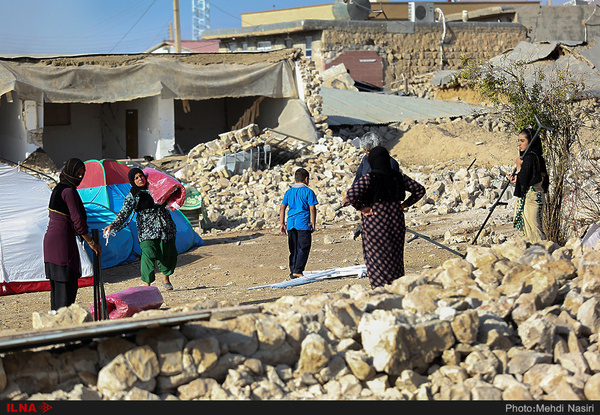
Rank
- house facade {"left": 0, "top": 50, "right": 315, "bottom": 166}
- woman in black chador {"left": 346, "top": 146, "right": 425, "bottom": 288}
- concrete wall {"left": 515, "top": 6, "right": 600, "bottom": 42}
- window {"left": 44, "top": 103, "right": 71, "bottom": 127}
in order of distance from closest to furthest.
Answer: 1. woman in black chador {"left": 346, "top": 146, "right": 425, "bottom": 288}
2. house facade {"left": 0, "top": 50, "right": 315, "bottom": 166}
3. window {"left": 44, "top": 103, "right": 71, "bottom": 127}
4. concrete wall {"left": 515, "top": 6, "right": 600, "bottom": 42}

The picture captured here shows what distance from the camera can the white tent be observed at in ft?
28.1

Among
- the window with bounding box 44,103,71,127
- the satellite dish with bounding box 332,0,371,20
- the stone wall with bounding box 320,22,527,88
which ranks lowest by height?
the window with bounding box 44,103,71,127

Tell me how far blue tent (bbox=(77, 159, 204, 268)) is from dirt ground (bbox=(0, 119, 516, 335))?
7.0 inches

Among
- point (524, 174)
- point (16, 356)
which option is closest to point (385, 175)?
point (524, 174)

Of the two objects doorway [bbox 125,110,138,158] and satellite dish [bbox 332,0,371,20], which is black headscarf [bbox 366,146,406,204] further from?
satellite dish [bbox 332,0,371,20]

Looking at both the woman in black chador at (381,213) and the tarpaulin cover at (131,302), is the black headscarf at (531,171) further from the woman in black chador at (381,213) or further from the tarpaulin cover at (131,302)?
the tarpaulin cover at (131,302)

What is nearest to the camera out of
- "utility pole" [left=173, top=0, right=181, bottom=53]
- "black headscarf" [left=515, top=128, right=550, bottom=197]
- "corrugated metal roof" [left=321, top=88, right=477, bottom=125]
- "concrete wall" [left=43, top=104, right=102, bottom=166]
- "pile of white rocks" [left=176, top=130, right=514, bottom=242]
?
"black headscarf" [left=515, top=128, right=550, bottom=197]

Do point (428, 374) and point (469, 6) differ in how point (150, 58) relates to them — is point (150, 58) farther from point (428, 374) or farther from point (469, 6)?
point (469, 6)

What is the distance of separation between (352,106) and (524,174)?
49.8ft

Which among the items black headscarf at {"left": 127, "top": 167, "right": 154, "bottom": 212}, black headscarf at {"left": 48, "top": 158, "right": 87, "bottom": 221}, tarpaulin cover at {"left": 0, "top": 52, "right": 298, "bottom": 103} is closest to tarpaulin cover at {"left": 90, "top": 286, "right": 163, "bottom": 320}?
black headscarf at {"left": 48, "top": 158, "right": 87, "bottom": 221}

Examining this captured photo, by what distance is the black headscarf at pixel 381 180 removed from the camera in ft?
17.6

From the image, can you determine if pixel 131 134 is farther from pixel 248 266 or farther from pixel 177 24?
pixel 177 24

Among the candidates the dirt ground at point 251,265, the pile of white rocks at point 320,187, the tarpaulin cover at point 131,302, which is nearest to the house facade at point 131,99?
the pile of white rocks at point 320,187
